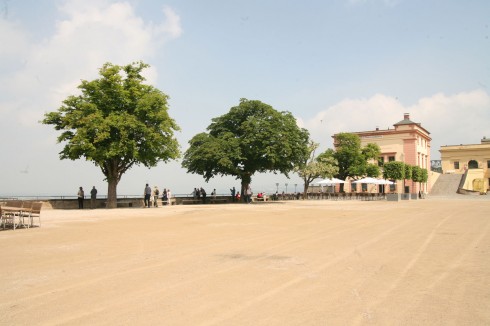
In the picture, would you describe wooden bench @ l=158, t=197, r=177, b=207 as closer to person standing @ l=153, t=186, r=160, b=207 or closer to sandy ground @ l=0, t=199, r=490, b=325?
person standing @ l=153, t=186, r=160, b=207

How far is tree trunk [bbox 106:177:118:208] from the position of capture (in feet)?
97.1

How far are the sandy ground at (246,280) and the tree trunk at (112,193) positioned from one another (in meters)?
17.8

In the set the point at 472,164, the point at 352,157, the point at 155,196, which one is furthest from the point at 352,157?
the point at 472,164

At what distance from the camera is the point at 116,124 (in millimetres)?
27297

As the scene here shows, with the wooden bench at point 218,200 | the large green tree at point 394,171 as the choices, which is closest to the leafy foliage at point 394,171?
the large green tree at point 394,171

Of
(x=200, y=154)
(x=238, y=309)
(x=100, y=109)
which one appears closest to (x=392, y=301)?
(x=238, y=309)

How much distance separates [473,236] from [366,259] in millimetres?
5366

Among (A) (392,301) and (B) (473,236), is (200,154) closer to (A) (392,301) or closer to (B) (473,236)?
(B) (473,236)

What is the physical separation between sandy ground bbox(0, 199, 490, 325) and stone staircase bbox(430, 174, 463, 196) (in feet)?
210

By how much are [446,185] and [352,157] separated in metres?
25.8

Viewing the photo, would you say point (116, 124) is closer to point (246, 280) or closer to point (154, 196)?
point (154, 196)

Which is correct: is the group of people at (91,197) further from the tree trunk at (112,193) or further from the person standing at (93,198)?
the tree trunk at (112,193)

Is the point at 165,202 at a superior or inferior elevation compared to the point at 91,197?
inferior

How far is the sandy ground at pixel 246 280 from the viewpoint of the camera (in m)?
4.91
